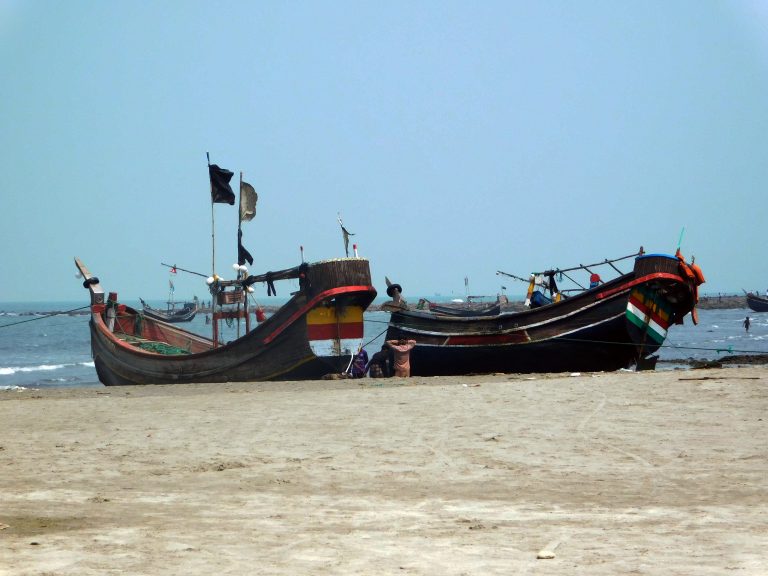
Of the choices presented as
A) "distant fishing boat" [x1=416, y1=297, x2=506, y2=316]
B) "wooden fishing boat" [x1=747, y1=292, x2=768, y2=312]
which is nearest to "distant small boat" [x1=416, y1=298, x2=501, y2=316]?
"distant fishing boat" [x1=416, y1=297, x2=506, y2=316]

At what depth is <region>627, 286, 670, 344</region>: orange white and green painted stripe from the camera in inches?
773

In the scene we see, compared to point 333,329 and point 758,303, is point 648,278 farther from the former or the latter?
point 758,303

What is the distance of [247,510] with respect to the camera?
21.4 ft

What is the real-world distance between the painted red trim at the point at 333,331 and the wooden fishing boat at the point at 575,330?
1.90 m

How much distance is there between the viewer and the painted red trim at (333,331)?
19859 mm

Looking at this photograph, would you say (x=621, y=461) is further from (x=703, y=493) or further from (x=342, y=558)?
(x=342, y=558)

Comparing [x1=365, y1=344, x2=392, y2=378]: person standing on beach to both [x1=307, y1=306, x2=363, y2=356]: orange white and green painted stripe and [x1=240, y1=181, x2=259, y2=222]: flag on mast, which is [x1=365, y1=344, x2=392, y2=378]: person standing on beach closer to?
[x1=307, y1=306, x2=363, y2=356]: orange white and green painted stripe

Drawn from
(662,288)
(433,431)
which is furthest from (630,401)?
(662,288)

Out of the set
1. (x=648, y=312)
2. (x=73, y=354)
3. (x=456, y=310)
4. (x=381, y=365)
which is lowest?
(x=381, y=365)

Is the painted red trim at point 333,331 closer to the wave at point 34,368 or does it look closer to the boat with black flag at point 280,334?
the boat with black flag at point 280,334

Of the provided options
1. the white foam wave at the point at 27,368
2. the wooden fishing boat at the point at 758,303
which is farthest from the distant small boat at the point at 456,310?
the wooden fishing boat at the point at 758,303

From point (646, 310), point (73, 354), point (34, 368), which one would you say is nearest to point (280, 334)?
point (646, 310)

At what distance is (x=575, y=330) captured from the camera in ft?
66.3

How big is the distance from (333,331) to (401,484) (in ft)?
41.2
